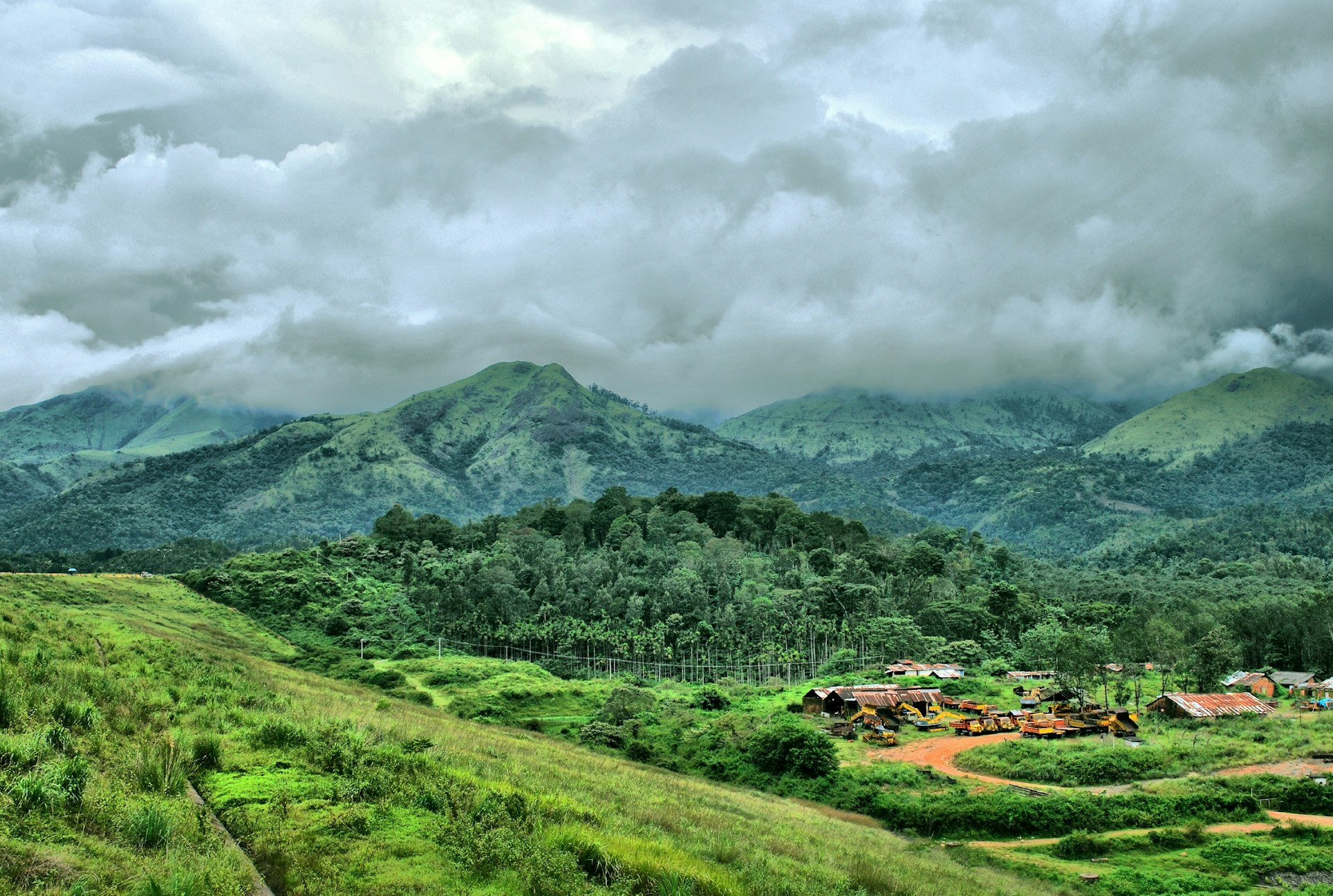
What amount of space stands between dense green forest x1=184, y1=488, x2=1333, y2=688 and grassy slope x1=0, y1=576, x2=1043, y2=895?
42.1 metres

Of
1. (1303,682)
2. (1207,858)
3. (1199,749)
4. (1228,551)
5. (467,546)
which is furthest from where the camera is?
(1228,551)

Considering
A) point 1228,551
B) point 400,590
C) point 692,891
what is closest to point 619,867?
point 692,891

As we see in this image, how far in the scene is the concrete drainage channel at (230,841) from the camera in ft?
28.8

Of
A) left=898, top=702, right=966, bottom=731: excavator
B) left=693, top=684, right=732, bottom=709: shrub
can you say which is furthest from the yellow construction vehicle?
left=693, top=684, right=732, bottom=709: shrub

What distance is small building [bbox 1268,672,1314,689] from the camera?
2475 inches

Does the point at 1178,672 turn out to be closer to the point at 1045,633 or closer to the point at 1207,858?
the point at 1045,633

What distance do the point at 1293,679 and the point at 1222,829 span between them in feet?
160

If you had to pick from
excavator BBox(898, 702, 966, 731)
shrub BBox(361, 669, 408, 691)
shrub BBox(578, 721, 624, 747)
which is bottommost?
excavator BBox(898, 702, 966, 731)

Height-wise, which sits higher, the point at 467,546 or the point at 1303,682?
the point at 467,546

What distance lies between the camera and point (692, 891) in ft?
33.9

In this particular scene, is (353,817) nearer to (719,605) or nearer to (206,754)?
(206,754)

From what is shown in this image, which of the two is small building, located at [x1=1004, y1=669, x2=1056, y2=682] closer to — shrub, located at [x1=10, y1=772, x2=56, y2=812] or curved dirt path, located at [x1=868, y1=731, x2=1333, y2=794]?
curved dirt path, located at [x1=868, y1=731, x2=1333, y2=794]

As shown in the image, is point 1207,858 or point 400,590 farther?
point 400,590

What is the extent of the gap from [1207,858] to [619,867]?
22715 mm
